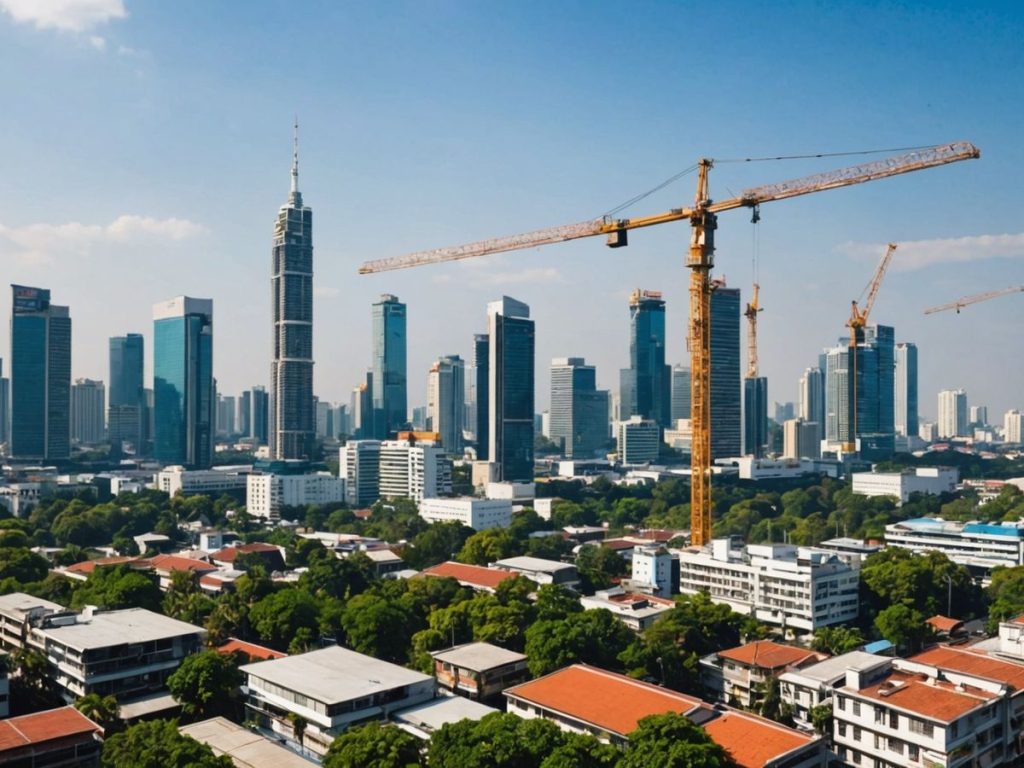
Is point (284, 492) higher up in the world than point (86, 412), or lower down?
lower down

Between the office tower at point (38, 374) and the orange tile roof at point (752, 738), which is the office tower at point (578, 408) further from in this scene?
the orange tile roof at point (752, 738)

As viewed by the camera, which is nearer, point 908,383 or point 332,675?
point 332,675

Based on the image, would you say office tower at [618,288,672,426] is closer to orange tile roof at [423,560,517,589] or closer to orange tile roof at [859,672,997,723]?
orange tile roof at [423,560,517,589]

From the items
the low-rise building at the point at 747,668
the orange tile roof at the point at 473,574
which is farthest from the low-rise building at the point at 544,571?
the low-rise building at the point at 747,668

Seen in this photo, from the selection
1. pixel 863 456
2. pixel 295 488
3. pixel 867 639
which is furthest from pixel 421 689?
pixel 863 456

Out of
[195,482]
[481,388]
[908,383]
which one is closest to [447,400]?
[481,388]

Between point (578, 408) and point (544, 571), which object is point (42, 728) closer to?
point (544, 571)
